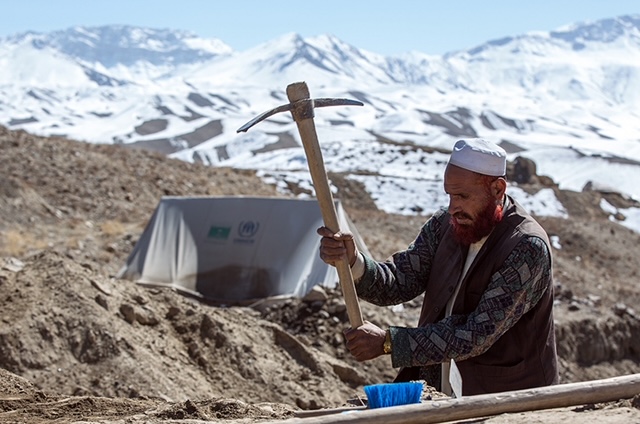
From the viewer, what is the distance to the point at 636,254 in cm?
1922

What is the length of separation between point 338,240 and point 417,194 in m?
22.5

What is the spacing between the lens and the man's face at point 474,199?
3102 mm

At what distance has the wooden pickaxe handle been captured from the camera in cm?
321

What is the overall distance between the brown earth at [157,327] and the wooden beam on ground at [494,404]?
0.03 metres

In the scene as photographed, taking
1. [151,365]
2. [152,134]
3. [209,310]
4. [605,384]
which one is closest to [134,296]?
[209,310]

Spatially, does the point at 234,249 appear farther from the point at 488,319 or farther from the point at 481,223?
the point at 488,319

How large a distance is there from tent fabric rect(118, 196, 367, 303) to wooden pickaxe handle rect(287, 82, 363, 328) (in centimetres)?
659

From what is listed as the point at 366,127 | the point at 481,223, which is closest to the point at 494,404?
the point at 481,223

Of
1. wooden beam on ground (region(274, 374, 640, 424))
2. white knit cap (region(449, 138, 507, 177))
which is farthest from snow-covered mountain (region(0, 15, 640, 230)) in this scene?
wooden beam on ground (region(274, 374, 640, 424))

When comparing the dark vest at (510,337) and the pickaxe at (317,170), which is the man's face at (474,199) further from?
the pickaxe at (317,170)

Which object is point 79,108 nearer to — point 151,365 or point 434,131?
point 434,131

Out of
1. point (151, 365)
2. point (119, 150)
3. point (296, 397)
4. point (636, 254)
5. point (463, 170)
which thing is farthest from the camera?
point (119, 150)

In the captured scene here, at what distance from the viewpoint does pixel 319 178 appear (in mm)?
3289

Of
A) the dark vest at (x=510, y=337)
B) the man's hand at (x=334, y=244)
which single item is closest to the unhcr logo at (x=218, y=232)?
the man's hand at (x=334, y=244)
